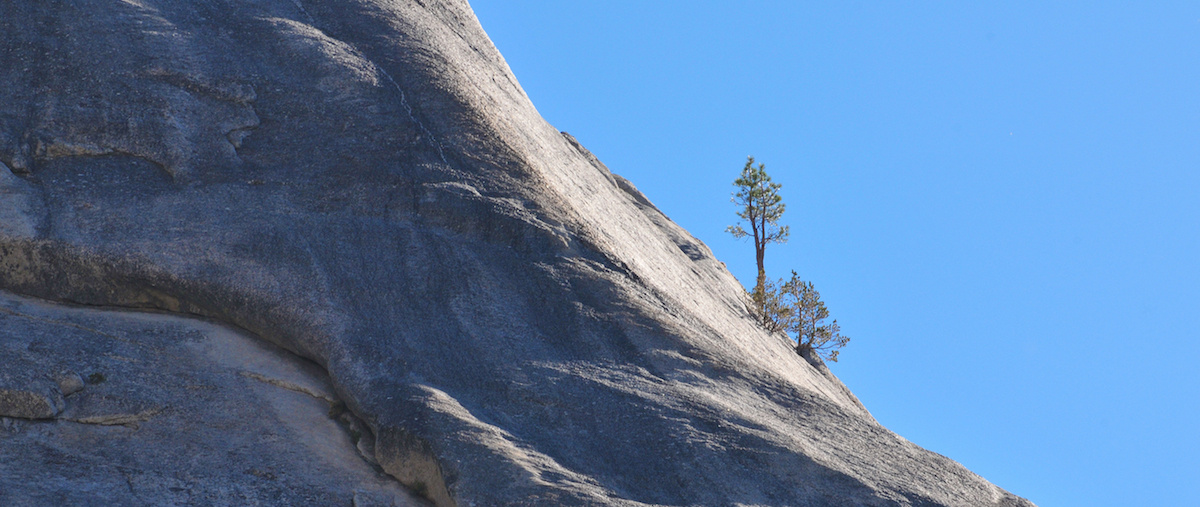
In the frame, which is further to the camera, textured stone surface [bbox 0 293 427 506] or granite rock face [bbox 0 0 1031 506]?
granite rock face [bbox 0 0 1031 506]

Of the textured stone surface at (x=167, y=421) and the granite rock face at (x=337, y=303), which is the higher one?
the granite rock face at (x=337, y=303)

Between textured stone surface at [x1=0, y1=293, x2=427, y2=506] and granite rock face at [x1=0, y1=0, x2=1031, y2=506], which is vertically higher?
granite rock face at [x1=0, y1=0, x2=1031, y2=506]

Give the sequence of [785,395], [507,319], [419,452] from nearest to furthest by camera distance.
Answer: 1. [419,452]
2. [507,319]
3. [785,395]

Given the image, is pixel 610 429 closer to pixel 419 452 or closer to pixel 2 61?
pixel 419 452

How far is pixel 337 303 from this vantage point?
13.1 meters

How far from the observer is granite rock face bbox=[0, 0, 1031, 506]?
1191 centimetres

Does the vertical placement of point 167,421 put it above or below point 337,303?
below

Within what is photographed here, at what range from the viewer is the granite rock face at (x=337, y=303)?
1191 centimetres

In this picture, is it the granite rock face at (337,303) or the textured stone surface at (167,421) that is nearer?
the textured stone surface at (167,421)

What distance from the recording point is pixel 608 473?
11.9m

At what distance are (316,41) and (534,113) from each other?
5.09 meters

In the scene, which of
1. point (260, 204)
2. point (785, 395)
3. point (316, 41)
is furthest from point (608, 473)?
point (316, 41)

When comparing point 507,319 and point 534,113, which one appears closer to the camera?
point 507,319

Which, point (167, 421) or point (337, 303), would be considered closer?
point (167, 421)
